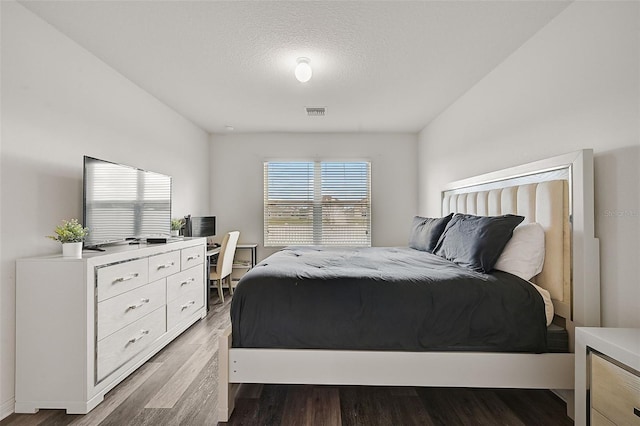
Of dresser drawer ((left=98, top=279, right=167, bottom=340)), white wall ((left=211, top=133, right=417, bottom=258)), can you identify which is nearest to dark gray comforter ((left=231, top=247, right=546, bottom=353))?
dresser drawer ((left=98, top=279, right=167, bottom=340))

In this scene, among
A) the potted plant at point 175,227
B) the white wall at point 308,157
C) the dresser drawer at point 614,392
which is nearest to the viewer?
the dresser drawer at point 614,392

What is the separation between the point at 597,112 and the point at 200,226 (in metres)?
4.40

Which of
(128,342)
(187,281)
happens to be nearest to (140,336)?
(128,342)

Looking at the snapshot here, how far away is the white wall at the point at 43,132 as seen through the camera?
1.96 metres

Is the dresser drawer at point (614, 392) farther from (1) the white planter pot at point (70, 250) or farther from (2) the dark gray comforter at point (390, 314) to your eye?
(1) the white planter pot at point (70, 250)

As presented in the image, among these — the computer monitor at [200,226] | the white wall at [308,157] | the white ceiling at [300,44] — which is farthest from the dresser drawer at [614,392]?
the computer monitor at [200,226]

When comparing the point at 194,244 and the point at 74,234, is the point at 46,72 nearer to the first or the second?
the point at 74,234

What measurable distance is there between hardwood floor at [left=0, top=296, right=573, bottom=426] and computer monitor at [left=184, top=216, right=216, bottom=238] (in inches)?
90.4

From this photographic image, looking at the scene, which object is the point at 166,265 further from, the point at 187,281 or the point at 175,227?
the point at 175,227

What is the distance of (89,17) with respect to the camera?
2.20 metres

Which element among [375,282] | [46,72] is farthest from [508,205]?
[46,72]

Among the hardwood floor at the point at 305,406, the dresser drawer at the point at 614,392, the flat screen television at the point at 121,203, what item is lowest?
the hardwood floor at the point at 305,406

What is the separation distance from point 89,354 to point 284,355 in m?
1.18

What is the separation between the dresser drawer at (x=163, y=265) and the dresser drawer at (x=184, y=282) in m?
0.08
